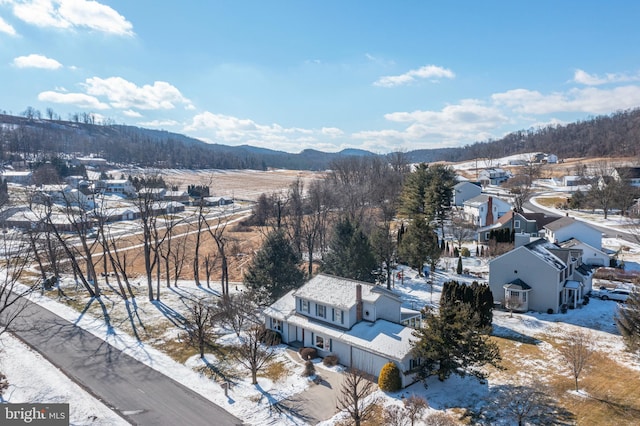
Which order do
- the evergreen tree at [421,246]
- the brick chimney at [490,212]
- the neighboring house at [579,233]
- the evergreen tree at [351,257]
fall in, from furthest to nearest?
the brick chimney at [490,212] < the neighboring house at [579,233] < the evergreen tree at [421,246] < the evergreen tree at [351,257]

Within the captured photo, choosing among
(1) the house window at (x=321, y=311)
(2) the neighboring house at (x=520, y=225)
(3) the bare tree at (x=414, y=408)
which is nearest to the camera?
(3) the bare tree at (x=414, y=408)

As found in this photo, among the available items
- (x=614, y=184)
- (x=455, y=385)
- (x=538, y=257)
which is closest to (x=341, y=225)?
(x=538, y=257)

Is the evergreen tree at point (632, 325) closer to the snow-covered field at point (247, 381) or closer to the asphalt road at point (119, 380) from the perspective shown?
the snow-covered field at point (247, 381)

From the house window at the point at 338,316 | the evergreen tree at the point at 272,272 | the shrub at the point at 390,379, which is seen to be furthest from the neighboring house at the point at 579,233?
the shrub at the point at 390,379

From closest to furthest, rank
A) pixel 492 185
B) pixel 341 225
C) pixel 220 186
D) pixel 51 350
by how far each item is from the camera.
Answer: pixel 51 350 → pixel 341 225 → pixel 492 185 → pixel 220 186

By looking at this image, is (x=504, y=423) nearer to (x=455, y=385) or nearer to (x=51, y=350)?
(x=455, y=385)

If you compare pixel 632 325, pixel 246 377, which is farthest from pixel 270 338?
pixel 632 325

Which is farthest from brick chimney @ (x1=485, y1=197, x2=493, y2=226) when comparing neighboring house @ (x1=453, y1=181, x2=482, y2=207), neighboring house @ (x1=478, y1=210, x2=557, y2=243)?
neighboring house @ (x1=453, y1=181, x2=482, y2=207)
